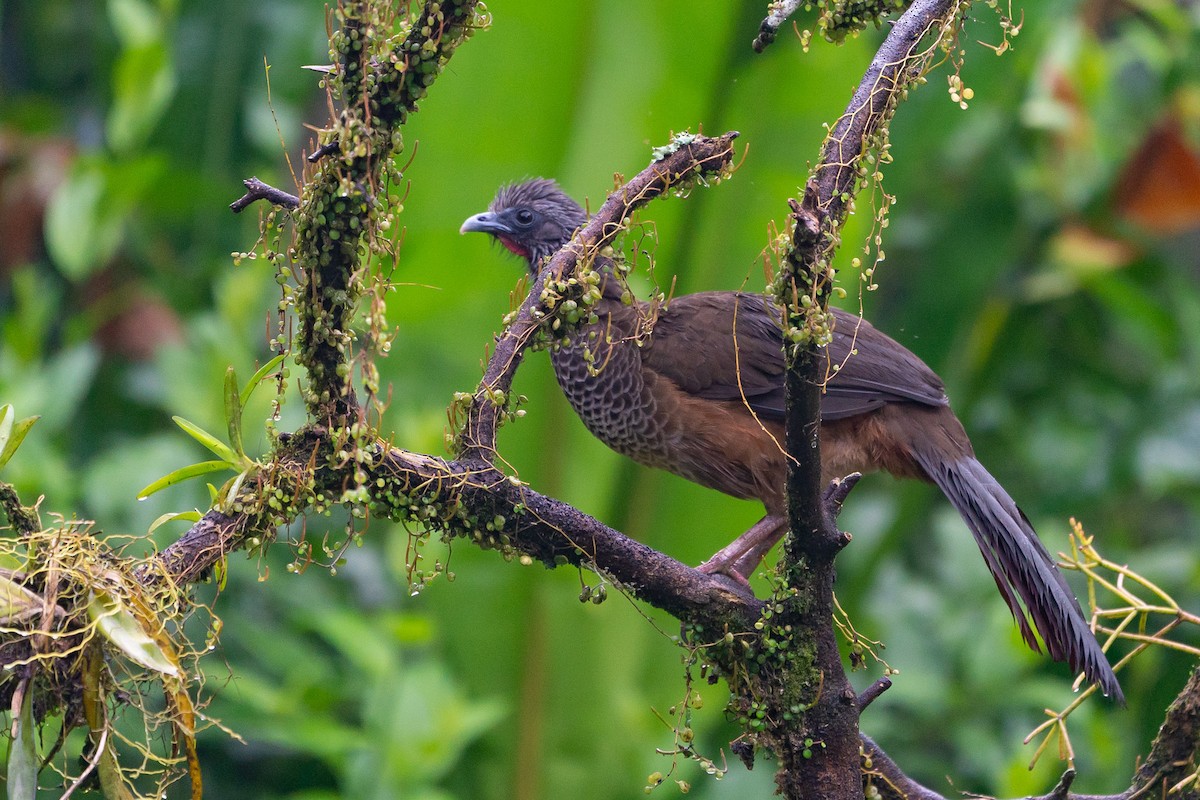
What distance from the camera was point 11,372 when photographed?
371cm

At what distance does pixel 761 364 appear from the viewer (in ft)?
8.89

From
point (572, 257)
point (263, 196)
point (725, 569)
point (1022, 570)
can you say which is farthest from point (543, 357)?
point (263, 196)

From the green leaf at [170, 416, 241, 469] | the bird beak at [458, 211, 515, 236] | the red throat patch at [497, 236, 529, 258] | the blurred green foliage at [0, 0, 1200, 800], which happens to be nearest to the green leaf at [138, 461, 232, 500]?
the green leaf at [170, 416, 241, 469]

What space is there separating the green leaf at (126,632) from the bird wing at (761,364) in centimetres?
146

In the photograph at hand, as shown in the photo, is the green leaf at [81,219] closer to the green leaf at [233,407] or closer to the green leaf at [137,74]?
the green leaf at [137,74]

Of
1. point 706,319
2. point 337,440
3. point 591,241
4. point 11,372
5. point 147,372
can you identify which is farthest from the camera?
point 147,372

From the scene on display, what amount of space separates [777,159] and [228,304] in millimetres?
1885

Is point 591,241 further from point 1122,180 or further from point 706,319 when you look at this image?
point 1122,180

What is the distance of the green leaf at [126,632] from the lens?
1475 mm

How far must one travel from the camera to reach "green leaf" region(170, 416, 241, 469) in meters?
1.71

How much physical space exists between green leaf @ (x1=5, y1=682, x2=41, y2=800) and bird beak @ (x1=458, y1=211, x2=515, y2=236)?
1.74m

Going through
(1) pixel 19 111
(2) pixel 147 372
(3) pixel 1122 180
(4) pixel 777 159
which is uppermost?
(1) pixel 19 111

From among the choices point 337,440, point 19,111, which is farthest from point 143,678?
point 19,111

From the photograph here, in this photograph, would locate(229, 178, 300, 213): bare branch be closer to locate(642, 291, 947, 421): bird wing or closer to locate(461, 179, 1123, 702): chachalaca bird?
locate(461, 179, 1123, 702): chachalaca bird
